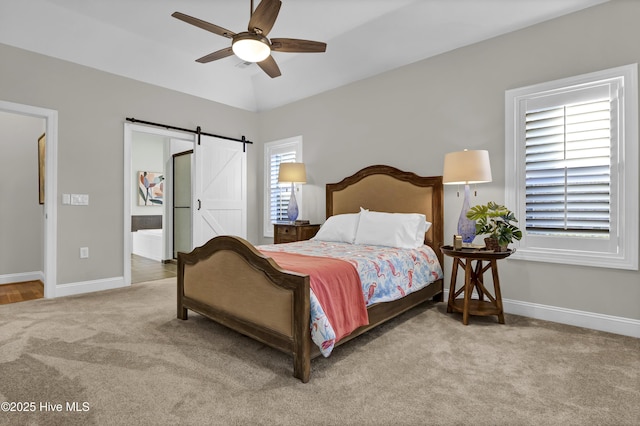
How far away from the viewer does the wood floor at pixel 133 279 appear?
3.94 meters

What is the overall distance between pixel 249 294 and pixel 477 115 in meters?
2.99

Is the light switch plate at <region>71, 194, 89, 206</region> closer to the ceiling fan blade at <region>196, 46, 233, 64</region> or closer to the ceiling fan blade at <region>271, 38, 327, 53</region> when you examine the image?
the ceiling fan blade at <region>196, 46, 233, 64</region>

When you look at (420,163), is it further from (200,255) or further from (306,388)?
(306,388)

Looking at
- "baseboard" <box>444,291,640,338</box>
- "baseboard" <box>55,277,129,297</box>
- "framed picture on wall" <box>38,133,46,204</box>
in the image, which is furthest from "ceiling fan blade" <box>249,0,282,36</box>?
"framed picture on wall" <box>38,133,46,204</box>

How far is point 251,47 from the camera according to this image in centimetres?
261

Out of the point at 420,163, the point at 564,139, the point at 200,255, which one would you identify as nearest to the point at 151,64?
the point at 200,255

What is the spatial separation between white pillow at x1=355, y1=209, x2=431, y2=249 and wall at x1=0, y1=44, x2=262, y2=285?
322 cm

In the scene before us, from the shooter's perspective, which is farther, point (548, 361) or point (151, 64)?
point (151, 64)

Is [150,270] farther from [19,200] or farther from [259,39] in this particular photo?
[259,39]

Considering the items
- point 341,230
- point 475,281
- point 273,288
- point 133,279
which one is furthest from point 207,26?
point 133,279

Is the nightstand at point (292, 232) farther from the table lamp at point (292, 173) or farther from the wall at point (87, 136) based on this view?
the wall at point (87, 136)

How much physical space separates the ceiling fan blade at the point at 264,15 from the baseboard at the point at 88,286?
11.9 feet

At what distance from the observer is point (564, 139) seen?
3.05 meters

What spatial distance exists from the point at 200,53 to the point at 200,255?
3.29 metres
